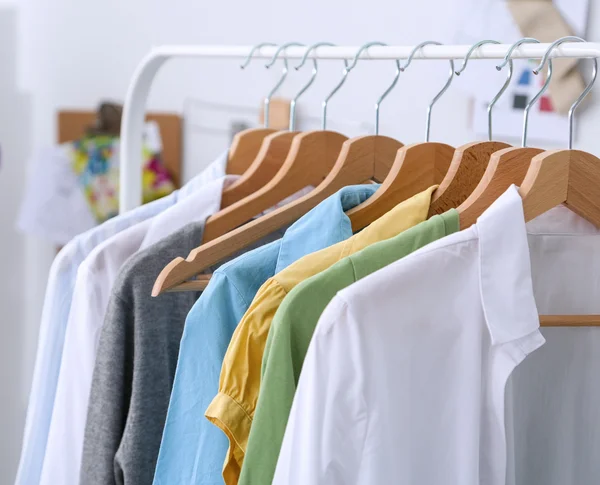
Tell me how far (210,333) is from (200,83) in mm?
1823

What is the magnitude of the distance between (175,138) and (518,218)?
6.52 feet

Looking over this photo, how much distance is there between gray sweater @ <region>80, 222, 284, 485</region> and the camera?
3.18 feet

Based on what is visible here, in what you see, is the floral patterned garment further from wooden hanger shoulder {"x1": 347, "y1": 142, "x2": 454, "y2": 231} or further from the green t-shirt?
the green t-shirt

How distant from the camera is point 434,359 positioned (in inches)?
30.0

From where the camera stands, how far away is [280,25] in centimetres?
229

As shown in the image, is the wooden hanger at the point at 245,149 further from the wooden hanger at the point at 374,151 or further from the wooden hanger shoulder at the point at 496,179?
the wooden hanger shoulder at the point at 496,179

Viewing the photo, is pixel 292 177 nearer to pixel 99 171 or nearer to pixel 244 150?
pixel 244 150

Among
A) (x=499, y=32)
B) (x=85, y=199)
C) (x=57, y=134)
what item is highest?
(x=499, y=32)

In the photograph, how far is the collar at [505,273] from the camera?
762 millimetres

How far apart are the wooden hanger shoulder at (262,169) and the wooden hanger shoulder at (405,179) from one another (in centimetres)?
20

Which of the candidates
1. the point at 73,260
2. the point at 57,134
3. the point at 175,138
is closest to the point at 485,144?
the point at 73,260

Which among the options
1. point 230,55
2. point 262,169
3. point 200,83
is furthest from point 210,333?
point 200,83

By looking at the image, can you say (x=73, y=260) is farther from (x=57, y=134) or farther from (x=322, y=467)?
(x=57, y=134)

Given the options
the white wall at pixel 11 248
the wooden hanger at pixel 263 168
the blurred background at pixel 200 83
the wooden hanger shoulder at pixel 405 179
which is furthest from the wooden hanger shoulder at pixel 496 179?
the white wall at pixel 11 248
